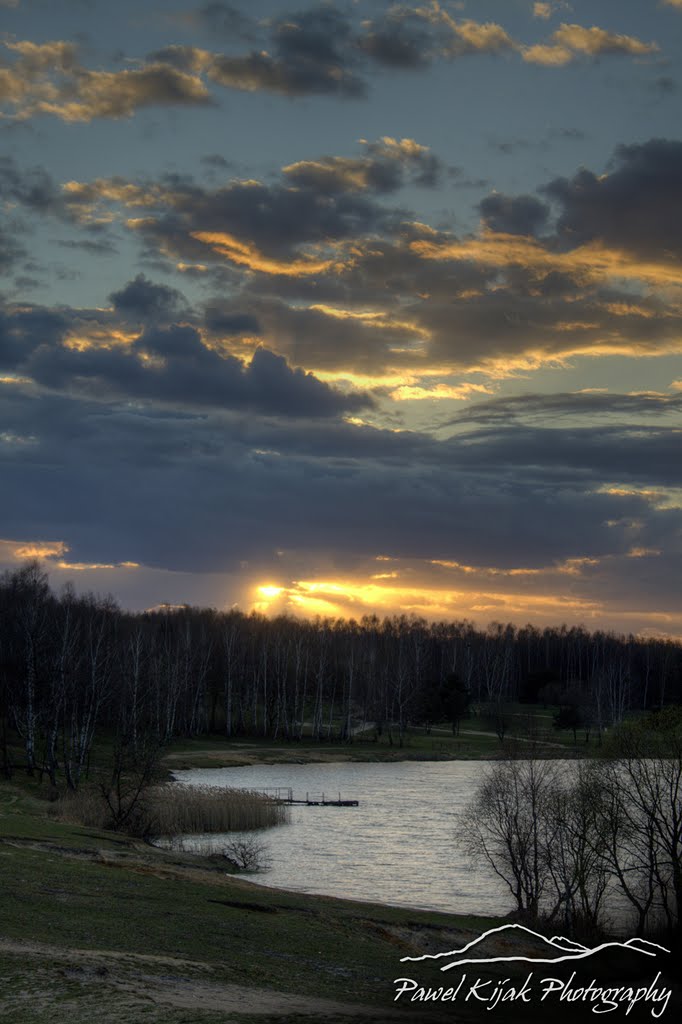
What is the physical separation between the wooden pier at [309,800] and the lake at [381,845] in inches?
41.2

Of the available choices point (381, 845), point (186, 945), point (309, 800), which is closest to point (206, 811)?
point (381, 845)

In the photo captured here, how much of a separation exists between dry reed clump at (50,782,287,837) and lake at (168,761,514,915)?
1639 mm

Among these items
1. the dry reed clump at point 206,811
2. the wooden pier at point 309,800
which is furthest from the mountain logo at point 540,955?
the wooden pier at point 309,800

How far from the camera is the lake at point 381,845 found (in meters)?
48.0

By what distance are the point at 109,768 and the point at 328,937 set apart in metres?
64.1

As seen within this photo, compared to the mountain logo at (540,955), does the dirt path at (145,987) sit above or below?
above

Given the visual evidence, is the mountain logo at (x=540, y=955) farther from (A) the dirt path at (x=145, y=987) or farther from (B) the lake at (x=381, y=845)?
(A) the dirt path at (x=145, y=987)

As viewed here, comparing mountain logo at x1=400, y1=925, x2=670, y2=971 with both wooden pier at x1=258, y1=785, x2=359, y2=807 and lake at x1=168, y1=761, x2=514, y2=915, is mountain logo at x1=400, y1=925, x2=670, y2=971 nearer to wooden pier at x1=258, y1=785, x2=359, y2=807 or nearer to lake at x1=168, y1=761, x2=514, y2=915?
lake at x1=168, y1=761, x2=514, y2=915

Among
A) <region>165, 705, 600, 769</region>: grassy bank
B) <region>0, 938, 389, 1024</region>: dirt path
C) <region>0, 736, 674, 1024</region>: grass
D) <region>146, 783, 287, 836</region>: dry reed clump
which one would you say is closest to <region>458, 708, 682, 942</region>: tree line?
<region>0, 736, 674, 1024</region>: grass

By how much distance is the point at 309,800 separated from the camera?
3246 inches

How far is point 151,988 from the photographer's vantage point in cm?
2062

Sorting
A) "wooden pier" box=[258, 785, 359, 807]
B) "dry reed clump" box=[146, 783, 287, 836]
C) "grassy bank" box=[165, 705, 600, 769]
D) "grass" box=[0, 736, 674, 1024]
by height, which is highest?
"grass" box=[0, 736, 674, 1024]

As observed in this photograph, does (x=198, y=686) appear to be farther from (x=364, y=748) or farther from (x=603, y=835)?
(x=603, y=835)

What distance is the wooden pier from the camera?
80469 millimetres
